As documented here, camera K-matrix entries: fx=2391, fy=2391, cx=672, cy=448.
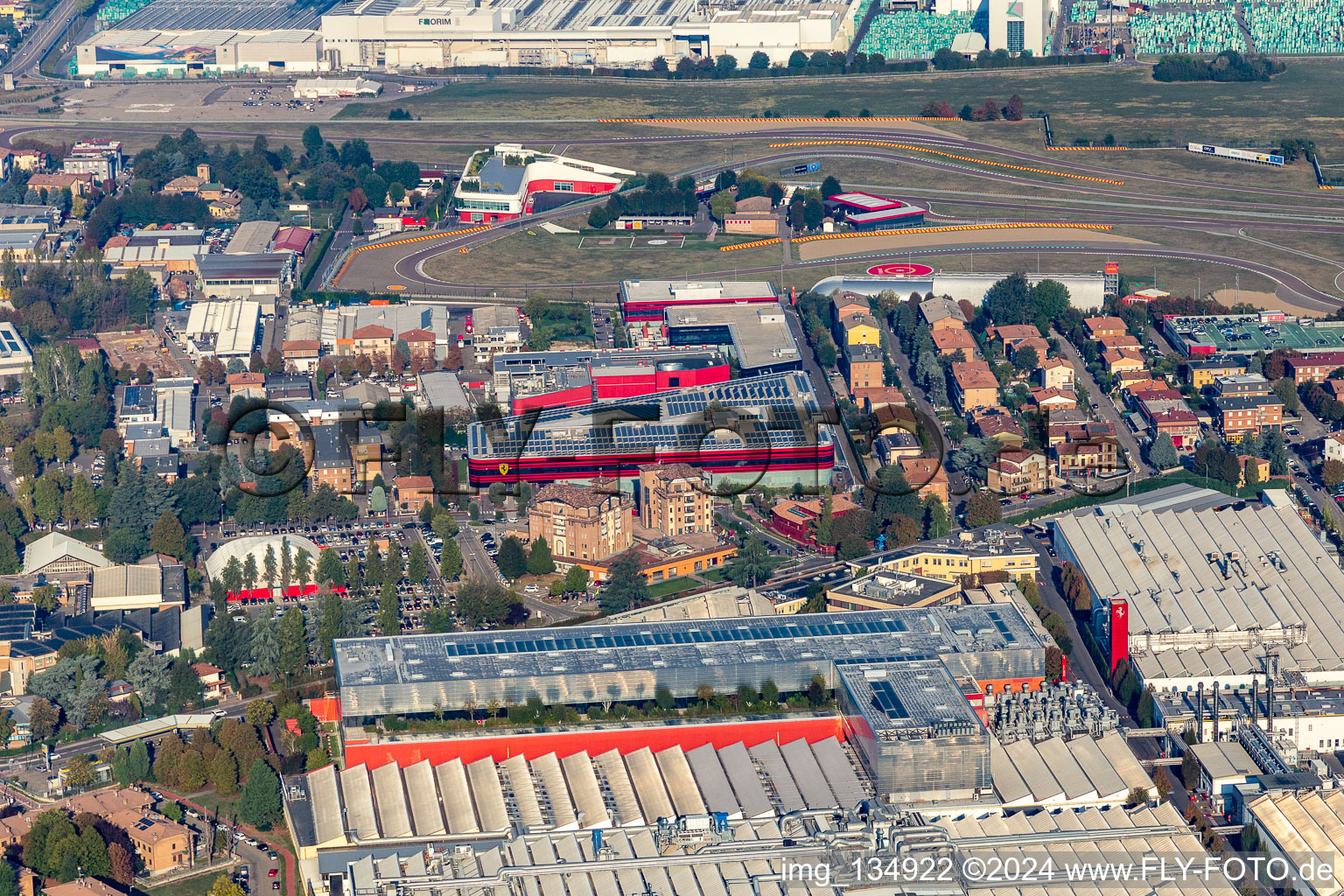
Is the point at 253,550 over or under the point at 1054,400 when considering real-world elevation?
under

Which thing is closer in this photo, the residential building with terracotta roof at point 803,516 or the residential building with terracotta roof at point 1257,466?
the residential building with terracotta roof at point 803,516

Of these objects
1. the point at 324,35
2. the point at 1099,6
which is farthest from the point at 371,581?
the point at 1099,6

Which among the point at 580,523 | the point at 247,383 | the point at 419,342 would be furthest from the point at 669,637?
the point at 419,342

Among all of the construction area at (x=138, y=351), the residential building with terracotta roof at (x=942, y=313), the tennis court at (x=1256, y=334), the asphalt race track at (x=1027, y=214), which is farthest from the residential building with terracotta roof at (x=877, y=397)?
the construction area at (x=138, y=351)

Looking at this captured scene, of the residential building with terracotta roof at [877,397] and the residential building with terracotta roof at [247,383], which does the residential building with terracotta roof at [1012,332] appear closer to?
the residential building with terracotta roof at [877,397]

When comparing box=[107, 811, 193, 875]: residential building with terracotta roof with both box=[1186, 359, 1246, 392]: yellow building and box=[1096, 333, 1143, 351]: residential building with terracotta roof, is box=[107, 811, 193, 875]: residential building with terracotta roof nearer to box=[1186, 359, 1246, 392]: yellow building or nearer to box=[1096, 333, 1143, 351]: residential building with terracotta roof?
box=[1186, 359, 1246, 392]: yellow building

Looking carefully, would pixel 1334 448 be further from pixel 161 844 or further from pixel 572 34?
pixel 572 34
